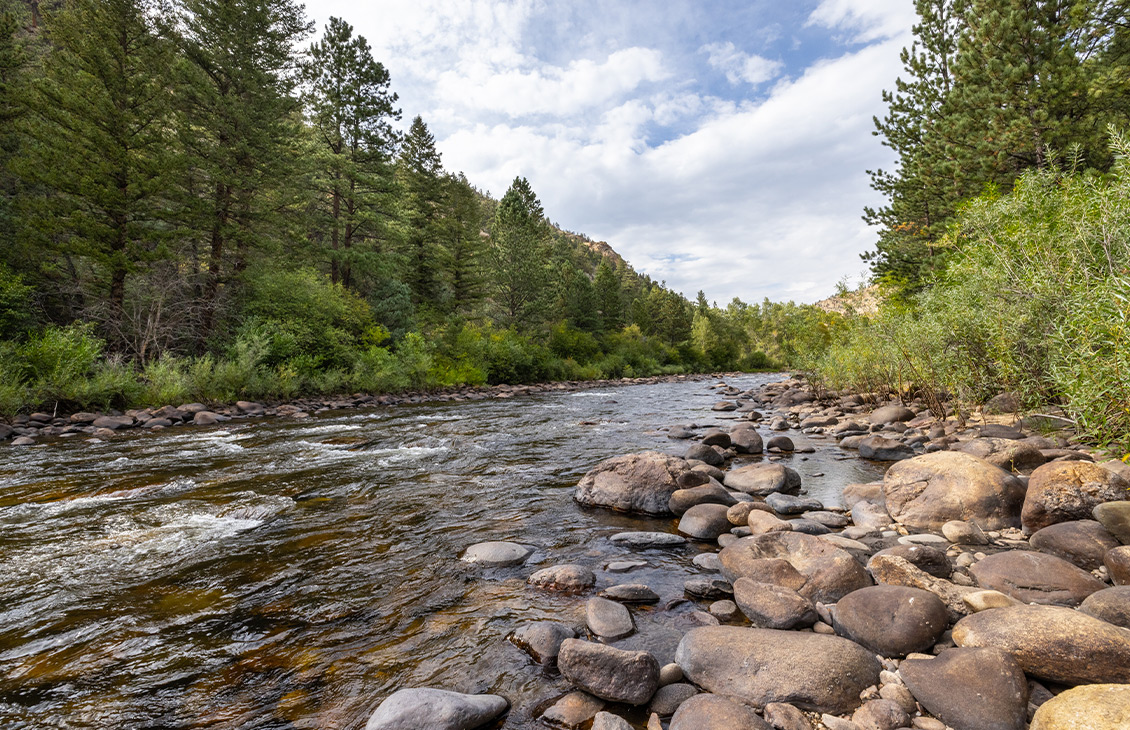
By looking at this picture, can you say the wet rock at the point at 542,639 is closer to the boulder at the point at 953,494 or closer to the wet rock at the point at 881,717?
the wet rock at the point at 881,717

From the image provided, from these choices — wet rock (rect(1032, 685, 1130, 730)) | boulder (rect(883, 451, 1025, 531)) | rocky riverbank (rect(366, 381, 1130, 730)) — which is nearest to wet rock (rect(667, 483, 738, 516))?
rocky riverbank (rect(366, 381, 1130, 730))

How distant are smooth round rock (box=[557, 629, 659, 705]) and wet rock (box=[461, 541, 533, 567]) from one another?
1.90m

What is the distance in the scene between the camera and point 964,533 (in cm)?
474

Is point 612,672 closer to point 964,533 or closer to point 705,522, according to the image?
point 705,522

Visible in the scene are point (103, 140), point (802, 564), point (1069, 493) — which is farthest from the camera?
point (103, 140)

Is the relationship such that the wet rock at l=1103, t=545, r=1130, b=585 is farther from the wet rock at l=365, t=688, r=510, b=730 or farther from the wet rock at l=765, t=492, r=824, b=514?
the wet rock at l=365, t=688, r=510, b=730

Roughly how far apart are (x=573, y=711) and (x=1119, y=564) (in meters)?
4.32

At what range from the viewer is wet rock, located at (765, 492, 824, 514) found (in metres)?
5.90

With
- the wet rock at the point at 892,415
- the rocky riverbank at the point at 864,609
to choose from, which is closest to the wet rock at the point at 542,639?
the rocky riverbank at the point at 864,609

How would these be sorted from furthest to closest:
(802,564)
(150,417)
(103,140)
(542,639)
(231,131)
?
(231,131) → (103,140) → (150,417) → (802,564) → (542,639)

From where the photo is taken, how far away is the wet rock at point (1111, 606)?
291 centimetres

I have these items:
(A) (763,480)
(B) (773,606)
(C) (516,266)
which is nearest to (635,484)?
(A) (763,480)

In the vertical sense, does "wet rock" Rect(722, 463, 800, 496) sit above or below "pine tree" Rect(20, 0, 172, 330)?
below

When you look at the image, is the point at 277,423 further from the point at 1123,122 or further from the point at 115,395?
the point at 1123,122
